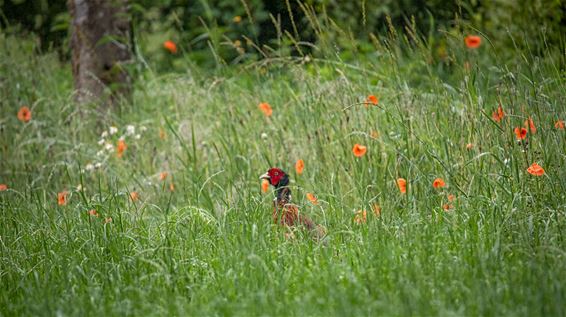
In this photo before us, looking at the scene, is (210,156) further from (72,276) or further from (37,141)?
(72,276)

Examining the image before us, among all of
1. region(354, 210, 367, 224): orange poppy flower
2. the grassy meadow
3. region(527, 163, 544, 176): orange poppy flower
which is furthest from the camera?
region(354, 210, 367, 224): orange poppy flower

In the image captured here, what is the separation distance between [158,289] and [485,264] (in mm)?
1443

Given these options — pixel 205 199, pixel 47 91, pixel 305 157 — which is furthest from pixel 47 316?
pixel 47 91

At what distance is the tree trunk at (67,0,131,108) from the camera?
24.6 ft

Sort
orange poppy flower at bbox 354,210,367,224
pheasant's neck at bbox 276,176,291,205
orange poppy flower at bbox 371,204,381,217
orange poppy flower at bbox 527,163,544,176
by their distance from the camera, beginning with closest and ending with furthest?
orange poppy flower at bbox 527,163,544,176
orange poppy flower at bbox 354,210,367,224
orange poppy flower at bbox 371,204,381,217
pheasant's neck at bbox 276,176,291,205

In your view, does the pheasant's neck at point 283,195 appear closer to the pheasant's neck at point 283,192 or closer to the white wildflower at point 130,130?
the pheasant's neck at point 283,192

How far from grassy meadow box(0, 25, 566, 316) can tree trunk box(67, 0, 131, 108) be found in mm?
1367

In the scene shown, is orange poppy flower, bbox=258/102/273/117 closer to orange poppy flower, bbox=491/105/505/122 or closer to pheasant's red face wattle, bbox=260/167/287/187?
pheasant's red face wattle, bbox=260/167/287/187

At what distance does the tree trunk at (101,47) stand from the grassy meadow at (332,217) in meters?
1.37

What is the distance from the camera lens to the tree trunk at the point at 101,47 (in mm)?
7512

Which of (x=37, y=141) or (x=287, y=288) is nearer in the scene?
(x=287, y=288)

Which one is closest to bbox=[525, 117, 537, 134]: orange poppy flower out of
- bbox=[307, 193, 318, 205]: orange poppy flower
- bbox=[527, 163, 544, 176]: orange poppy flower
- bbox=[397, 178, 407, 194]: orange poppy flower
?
bbox=[527, 163, 544, 176]: orange poppy flower

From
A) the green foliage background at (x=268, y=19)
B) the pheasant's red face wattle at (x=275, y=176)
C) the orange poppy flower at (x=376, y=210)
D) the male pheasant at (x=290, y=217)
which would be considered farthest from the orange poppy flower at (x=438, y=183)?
the green foliage background at (x=268, y=19)

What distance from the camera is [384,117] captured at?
545 centimetres
